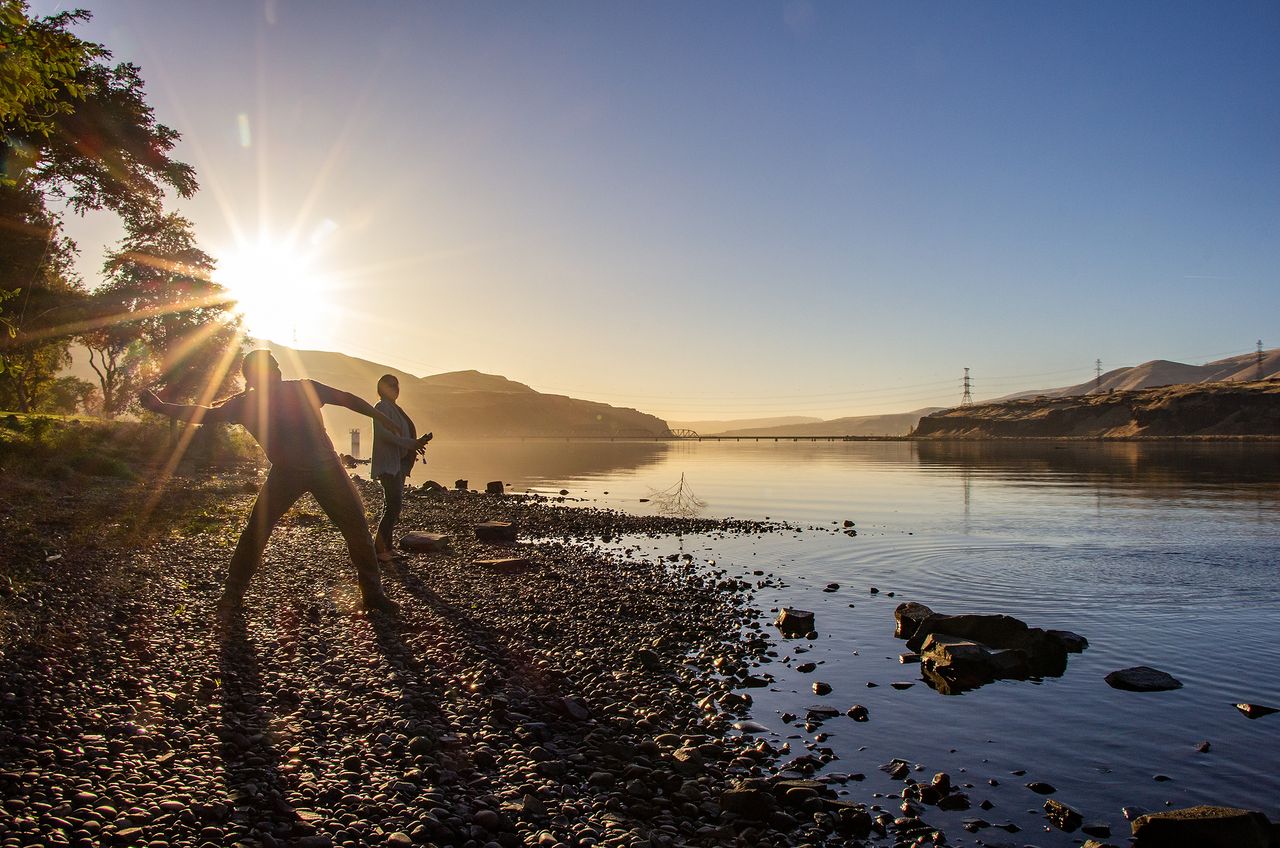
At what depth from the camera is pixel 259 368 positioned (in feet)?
32.8

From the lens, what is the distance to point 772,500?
3644cm

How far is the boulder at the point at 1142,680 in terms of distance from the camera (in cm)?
902

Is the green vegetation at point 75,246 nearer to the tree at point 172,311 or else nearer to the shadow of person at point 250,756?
the tree at point 172,311

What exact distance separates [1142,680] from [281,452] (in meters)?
11.7

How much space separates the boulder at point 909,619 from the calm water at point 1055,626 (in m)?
0.25

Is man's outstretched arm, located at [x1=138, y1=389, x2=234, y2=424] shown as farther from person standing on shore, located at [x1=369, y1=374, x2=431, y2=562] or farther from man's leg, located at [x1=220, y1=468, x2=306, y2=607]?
person standing on shore, located at [x1=369, y1=374, x2=431, y2=562]

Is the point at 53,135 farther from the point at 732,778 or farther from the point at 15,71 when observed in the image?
the point at 732,778

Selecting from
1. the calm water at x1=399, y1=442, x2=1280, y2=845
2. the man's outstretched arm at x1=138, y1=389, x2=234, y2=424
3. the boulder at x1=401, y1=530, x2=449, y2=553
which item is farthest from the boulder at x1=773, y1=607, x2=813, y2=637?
the boulder at x1=401, y1=530, x2=449, y2=553

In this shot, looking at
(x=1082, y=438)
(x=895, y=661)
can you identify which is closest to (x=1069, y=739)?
(x=895, y=661)

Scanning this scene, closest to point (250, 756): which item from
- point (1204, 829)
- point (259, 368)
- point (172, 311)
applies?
point (259, 368)

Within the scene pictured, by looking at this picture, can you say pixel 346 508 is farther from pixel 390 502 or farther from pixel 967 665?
pixel 967 665

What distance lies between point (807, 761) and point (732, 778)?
0.87 metres

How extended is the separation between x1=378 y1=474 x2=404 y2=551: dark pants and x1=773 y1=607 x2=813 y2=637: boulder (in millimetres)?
7807

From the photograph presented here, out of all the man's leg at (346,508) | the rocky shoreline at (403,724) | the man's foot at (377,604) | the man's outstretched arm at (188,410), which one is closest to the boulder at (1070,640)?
the rocky shoreline at (403,724)
